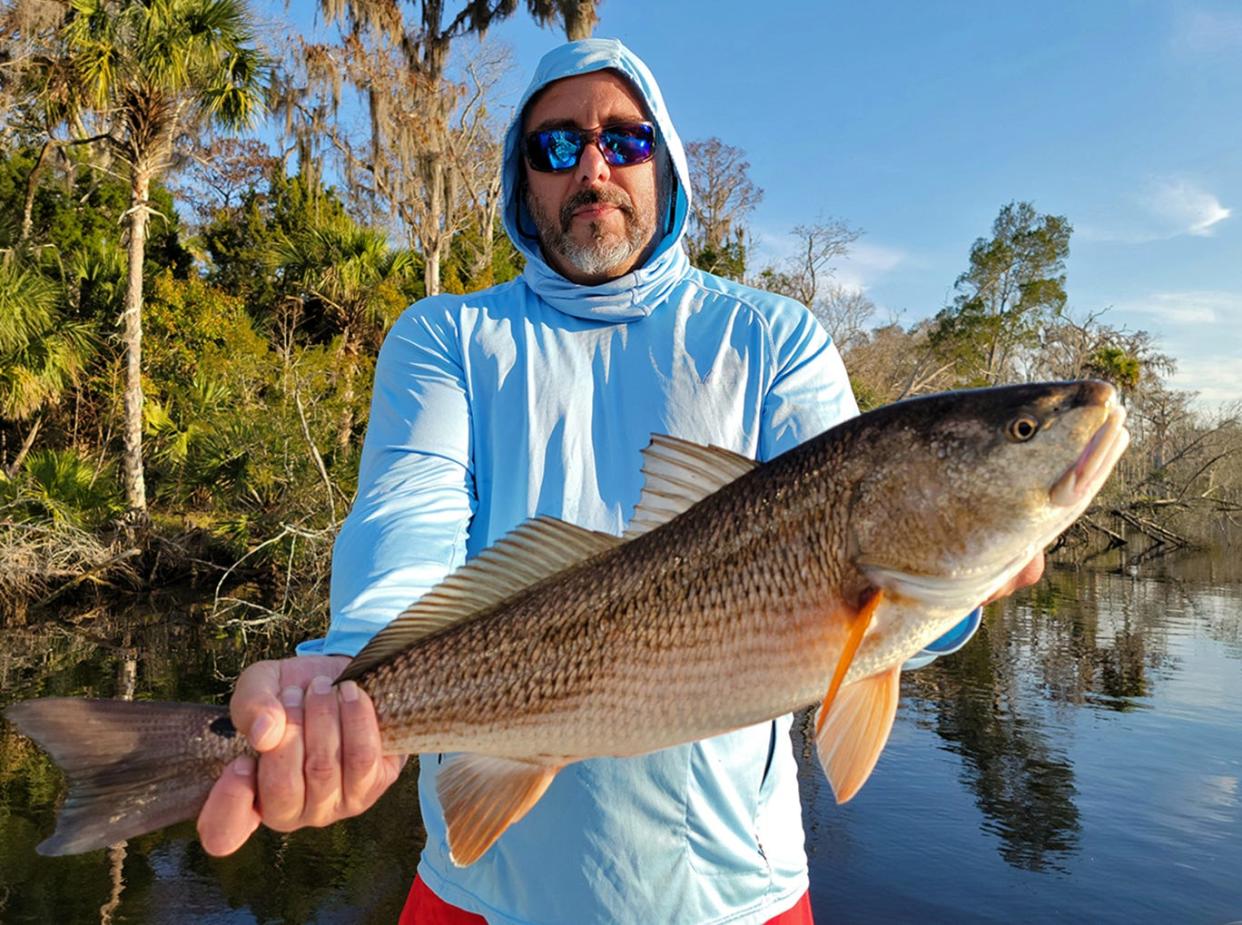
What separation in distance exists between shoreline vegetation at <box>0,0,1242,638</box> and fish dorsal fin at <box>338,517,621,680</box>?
10.7 metres

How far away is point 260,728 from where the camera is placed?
1588mm

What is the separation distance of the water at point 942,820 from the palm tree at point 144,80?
5474 mm

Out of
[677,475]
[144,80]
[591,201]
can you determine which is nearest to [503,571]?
[677,475]

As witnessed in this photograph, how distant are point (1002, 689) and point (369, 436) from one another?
1258 centimetres

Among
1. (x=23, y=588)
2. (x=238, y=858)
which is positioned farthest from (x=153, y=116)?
(x=238, y=858)

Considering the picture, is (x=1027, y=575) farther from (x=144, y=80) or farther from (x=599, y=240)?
(x=144, y=80)

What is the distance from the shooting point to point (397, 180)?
24984 millimetres

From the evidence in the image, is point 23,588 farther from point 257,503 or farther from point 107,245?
point 107,245

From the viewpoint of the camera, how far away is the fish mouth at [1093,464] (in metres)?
1.62

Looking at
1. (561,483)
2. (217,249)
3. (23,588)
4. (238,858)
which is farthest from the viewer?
(217,249)

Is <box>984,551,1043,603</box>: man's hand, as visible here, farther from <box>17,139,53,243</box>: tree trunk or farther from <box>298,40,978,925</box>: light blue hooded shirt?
<box>17,139,53,243</box>: tree trunk

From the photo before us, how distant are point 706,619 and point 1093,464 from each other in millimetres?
743

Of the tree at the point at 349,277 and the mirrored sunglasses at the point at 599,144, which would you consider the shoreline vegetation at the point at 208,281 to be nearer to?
the tree at the point at 349,277

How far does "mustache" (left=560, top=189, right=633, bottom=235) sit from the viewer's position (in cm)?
269
